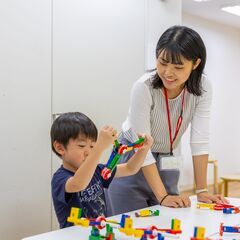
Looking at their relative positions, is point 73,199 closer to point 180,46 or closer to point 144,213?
point 144,213

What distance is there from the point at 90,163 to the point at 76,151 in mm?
227

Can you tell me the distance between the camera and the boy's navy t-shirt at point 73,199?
4.43ft

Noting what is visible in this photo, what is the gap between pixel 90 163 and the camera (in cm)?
122

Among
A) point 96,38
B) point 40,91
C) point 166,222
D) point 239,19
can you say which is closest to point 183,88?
point 166,222

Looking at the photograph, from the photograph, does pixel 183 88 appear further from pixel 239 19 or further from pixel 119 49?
pixel 239 19

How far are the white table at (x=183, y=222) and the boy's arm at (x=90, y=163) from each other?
130 mm

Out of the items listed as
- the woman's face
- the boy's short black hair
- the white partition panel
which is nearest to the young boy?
the boy's short black hair

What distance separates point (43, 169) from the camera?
252cm

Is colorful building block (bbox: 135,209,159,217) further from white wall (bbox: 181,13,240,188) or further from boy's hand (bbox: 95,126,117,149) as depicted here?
white wall (bbox: 181,13,240,188)

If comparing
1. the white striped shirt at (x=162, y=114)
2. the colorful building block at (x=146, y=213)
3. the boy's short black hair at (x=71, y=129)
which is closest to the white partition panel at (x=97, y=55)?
the white striped shirt at (x=162, y=114)

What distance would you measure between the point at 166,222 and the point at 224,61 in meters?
5.19

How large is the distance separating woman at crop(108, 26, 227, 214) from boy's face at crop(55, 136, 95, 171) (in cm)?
26

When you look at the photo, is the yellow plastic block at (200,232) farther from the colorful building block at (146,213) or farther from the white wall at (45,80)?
the white wall at (45,80)

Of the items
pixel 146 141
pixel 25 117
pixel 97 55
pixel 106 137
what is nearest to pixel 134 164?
pixel 146 141
